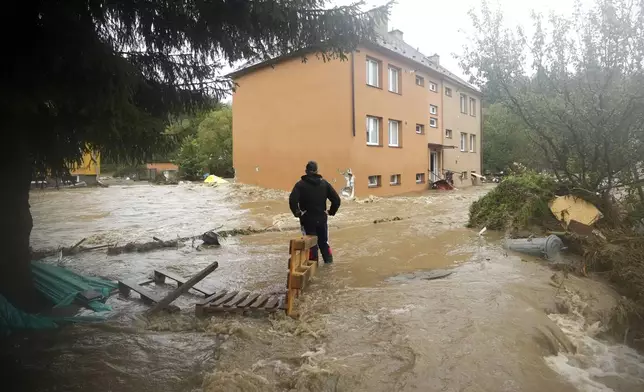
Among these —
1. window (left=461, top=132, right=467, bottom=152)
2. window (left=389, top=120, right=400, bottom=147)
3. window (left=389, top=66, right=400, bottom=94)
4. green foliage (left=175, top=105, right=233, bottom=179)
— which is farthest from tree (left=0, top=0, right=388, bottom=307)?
green foliage (left=175, top=105, right=233, bottom=179)

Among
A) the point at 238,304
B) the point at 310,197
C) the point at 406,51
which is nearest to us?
the point at 238,304

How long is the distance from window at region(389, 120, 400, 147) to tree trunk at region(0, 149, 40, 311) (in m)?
18.0

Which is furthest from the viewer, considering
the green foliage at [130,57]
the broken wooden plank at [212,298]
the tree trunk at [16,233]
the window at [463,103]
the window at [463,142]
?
the window at [463,142]

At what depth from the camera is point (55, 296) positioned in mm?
4613

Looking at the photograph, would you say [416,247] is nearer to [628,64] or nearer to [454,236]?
[454,236]

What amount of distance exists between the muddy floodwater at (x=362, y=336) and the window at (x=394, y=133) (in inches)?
539

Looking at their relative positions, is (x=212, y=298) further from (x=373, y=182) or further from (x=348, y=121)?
(x=373, y=182)

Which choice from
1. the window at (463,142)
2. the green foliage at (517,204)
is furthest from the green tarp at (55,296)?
the window at (463,142)

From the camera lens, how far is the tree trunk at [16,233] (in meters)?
4.12

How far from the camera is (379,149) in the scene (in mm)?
19984

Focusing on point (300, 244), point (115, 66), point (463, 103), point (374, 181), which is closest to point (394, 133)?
point (374, 181)

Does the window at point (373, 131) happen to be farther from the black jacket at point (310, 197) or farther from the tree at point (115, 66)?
the tree at point (115, 66)

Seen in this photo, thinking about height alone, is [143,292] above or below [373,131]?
below

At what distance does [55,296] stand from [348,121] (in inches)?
581
